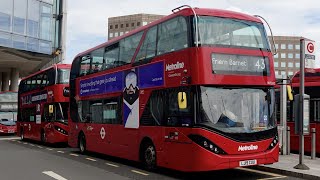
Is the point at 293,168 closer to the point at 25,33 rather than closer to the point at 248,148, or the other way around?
the point at 248,148

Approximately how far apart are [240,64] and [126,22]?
A: 104m

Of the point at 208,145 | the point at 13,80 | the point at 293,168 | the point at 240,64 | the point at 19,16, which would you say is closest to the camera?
the point at 208,145

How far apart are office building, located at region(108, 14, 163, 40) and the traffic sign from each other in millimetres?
98330

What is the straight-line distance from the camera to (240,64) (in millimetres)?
10000

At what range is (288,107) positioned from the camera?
15.9 meters

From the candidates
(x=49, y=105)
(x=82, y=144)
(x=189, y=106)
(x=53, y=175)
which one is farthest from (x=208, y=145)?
(x=49, y=105)

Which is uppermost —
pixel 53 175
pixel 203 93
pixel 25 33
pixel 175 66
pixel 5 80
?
pixel 25 33

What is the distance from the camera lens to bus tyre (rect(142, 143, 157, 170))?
11.4m

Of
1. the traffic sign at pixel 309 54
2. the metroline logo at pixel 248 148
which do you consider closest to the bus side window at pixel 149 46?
the metroline logo at pixel 248 148

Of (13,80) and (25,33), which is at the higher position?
(25,33)

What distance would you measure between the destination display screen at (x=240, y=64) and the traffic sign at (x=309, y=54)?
1759 mm

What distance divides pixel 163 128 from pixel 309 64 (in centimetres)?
429

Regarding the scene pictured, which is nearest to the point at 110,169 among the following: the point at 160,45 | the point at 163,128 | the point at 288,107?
the point at 163,128

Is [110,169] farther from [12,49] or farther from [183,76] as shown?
[12,49]
